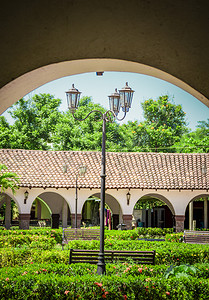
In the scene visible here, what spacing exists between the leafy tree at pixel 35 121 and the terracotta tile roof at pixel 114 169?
41.8 feet

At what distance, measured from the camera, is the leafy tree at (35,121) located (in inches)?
1521

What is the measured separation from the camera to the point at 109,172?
25078 millimetres

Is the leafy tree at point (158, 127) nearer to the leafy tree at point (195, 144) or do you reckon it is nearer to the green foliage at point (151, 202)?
the leafy tree at point (195, 144)

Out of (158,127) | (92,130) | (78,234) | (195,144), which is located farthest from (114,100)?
(158,127)

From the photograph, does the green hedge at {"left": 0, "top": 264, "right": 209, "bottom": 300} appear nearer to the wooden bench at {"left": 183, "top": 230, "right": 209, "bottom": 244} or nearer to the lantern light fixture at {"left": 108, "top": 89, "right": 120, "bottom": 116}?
the lantern light fixture at {"left": 108, "top": 89, "right": 120, "bottom": 116}

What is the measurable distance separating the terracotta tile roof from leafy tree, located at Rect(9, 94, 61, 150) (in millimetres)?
12726

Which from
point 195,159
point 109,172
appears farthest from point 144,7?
point 195,159

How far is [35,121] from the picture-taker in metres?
40.2

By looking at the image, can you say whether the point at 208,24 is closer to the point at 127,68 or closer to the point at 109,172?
the point at 127,68

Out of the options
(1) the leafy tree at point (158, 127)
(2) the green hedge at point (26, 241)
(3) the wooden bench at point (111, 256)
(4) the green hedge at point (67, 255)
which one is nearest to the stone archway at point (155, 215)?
(1) the leafy tree at point (158, 127)

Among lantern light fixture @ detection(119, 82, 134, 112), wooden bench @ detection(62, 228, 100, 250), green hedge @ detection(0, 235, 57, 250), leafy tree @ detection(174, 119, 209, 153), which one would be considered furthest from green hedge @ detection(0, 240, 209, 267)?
leafy tree @ detection(174, 119, 209, 153)

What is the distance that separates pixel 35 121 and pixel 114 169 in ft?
54.6

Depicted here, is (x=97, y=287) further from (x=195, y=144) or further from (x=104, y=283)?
(x=195, y=144)

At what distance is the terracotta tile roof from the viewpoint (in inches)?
938
